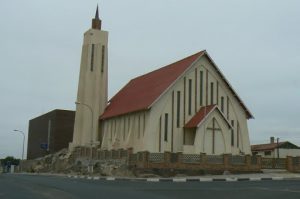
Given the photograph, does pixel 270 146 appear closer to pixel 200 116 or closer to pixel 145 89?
pixel 145 89

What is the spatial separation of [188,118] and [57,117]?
3800cm

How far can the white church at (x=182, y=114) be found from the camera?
140ft

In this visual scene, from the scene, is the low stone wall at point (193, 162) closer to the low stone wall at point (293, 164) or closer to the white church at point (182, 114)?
the low stone wall at point (293, 164)

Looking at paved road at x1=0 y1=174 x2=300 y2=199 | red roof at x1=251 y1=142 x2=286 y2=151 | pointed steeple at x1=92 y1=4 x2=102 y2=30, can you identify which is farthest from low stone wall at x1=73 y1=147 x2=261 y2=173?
red roof at x1=251 y1=142 x2=286 y2=151

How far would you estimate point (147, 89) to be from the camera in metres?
48.7

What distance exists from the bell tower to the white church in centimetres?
138

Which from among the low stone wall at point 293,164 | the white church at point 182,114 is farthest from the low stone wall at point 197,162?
the white church at point 182,114

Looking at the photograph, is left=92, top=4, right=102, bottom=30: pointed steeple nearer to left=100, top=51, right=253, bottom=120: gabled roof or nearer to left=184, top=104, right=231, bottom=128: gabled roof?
left=100, top=51, right=253, bottom=120: gabled roof

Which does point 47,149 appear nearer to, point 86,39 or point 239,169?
point 86,39

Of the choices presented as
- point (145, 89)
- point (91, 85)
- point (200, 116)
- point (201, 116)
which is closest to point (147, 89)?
point (145, 89)

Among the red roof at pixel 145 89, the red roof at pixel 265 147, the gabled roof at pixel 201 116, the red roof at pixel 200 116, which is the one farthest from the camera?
the red roof at pixel 265 147

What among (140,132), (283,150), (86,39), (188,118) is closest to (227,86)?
(188,118)

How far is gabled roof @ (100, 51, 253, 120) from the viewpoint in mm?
43750

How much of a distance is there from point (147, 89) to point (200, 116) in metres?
7.95
